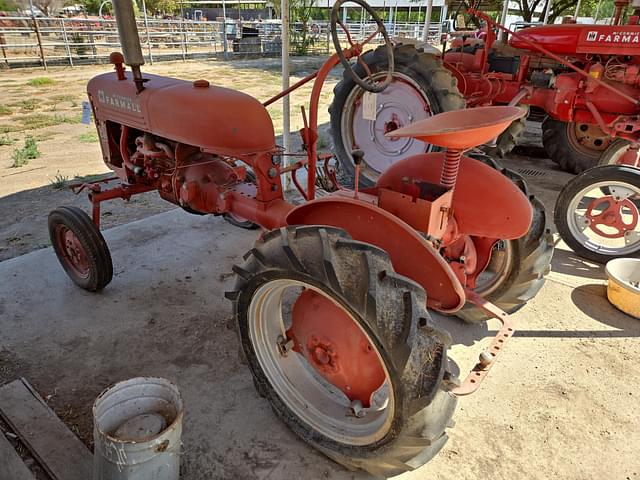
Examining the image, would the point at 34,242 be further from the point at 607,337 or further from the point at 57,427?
the point at 607,337

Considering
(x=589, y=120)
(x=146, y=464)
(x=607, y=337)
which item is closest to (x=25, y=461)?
(x=146, y=464)

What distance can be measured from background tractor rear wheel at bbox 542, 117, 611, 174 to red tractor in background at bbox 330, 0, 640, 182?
20mm

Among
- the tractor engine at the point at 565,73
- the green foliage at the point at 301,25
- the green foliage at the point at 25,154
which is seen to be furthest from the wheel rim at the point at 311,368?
the green foliage at the point at 301,25

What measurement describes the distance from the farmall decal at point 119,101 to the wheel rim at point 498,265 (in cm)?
213

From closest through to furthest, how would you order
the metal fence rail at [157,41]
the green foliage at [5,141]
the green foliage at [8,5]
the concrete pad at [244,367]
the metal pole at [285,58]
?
the concrete pad at [244,367], the metal pole at [285,58], the green foliage at [5,141], the metal fence rail at [157,41], the green foliage at [8,5]

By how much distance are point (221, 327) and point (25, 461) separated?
107cm

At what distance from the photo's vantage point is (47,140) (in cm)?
685

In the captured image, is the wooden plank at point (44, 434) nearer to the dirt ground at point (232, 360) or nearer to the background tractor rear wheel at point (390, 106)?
the dirt ground at point (232, 360)

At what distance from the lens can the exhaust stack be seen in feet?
7.55

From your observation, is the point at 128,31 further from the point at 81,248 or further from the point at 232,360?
the point at 232,360

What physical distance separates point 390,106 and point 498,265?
2185 mm

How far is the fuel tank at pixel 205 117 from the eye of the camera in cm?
230

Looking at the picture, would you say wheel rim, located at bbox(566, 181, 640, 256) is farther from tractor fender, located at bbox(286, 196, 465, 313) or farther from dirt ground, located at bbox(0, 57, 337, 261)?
dirt ground, located at bbox(0, 57, 337, 261)

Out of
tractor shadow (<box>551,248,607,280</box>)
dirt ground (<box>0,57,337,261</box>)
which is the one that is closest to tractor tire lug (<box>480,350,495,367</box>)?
dirt ground (<box>0,57,337,261</box>)
